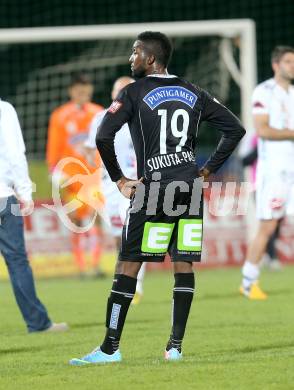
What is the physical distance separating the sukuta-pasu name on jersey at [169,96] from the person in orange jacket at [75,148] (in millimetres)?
7258

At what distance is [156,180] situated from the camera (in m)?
6.71

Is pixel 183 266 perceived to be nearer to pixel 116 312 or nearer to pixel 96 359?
pixel 116 312

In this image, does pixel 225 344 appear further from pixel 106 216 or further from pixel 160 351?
pixel 106 216

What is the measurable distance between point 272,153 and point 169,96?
4711 mm

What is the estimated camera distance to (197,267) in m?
15.9

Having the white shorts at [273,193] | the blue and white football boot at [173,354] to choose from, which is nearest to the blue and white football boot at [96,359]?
the blue and white football boot at [173,354]

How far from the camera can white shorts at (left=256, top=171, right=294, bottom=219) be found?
1107 cm

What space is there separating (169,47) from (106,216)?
529cm

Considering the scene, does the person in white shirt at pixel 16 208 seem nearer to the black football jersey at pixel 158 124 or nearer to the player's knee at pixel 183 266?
the black football jersey at pixel 158 124

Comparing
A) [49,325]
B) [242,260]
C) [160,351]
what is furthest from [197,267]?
[160,351]

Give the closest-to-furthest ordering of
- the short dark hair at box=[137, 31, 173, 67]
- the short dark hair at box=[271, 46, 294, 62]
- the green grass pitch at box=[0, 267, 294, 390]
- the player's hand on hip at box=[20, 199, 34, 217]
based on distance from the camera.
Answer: the green grass pitch at box=[0, 267, 294, 390] < the short dark hair at box=[137, 31, 173, 67] < the player's hand on hip at box=[20, 199, 34, 217] < the short dark hair at box=[271, 46, 294, 62]

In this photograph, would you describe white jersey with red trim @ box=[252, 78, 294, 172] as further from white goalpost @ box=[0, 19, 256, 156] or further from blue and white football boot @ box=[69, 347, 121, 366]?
blue and white football boot @ box=[69, 347, 121, 366]

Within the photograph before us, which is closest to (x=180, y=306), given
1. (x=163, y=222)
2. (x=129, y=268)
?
(x=129, y=268)

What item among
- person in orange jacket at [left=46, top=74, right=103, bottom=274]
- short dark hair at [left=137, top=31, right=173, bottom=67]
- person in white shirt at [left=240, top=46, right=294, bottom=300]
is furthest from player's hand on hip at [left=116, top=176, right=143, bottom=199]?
person in orange jacket at [left=46, top=74, right=103, bottom=274]
